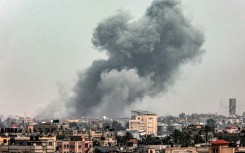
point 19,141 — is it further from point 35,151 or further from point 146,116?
point 146,116

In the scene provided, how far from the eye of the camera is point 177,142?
300ft

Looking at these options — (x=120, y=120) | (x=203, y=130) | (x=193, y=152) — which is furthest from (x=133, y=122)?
(x=193, y=152)

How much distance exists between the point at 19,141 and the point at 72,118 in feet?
355

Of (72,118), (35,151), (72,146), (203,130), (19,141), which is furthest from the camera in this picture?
(72,118)

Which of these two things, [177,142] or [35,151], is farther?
[177,142]

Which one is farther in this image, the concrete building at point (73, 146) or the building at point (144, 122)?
the building at point (144, 122)

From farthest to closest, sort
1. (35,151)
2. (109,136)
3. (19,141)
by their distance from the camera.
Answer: (109,136), (19,141), (35,151)

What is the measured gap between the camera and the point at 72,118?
573 feet

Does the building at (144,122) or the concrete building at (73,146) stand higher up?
the building at (144,122)

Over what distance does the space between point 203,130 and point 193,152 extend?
4865 cm

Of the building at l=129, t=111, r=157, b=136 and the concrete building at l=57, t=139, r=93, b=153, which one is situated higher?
the building at l=129, t=111, r=157, b=136

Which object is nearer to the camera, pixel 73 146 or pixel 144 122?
pixel 73 146

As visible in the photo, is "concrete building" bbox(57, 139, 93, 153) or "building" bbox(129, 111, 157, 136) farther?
"building" bbox(129, 111, 157, 136)

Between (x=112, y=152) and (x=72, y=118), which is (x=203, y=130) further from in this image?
(x=72, y=118)
